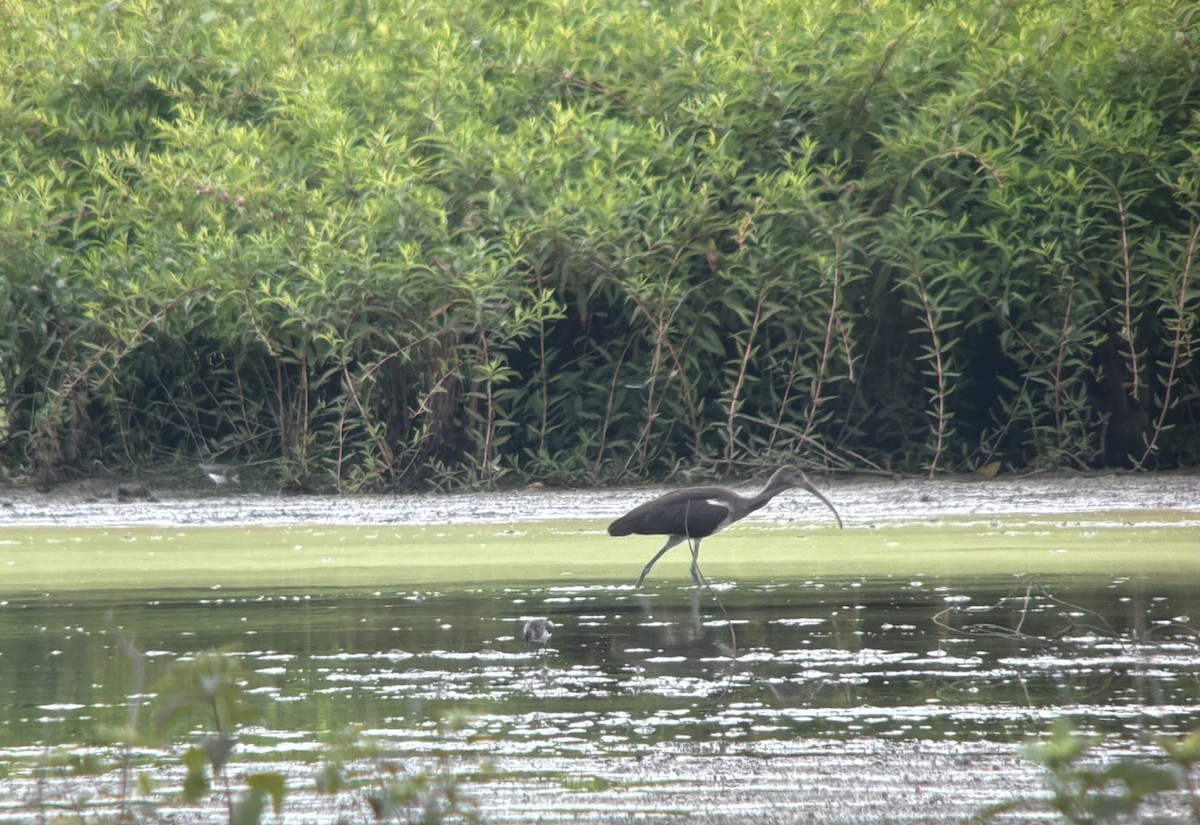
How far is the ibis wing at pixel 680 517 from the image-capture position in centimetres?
713

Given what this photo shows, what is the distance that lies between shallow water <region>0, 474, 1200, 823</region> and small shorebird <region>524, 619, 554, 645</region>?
6 centimetres

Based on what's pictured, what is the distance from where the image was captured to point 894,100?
1056cm

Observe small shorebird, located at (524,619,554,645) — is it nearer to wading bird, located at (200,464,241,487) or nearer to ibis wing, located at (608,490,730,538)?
ibis wing, located at (608,490,730,538)

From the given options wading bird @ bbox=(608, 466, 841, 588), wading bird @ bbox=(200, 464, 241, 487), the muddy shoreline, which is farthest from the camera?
wading bird @ bbox=(200, 464, 241, 487)

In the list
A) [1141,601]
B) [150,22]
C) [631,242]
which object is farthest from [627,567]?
[150,22]

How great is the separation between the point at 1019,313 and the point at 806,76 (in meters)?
1.98

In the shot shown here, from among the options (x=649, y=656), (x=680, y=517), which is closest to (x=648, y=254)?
(x=680, y=517)

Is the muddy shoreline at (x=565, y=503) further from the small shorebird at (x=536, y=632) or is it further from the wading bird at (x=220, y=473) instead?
the small shorebird at (x=536, y=632)

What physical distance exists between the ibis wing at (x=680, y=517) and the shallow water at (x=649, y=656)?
231mm

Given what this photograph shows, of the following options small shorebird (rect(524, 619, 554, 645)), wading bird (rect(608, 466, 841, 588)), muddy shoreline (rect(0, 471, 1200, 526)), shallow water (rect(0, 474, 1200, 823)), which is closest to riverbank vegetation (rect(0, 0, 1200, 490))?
muddy shoreline (rect(0, 471, 1200, 526))

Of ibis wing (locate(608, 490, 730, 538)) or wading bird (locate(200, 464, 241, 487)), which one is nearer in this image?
ibis wing (locate(608, 490, 730, 538))

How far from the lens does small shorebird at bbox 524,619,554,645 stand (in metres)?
5.39

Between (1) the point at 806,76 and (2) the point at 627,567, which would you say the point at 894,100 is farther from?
(2) the point at 627,567

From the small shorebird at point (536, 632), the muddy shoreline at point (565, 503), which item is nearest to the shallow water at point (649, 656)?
the small shorebird at point (536, 632)
